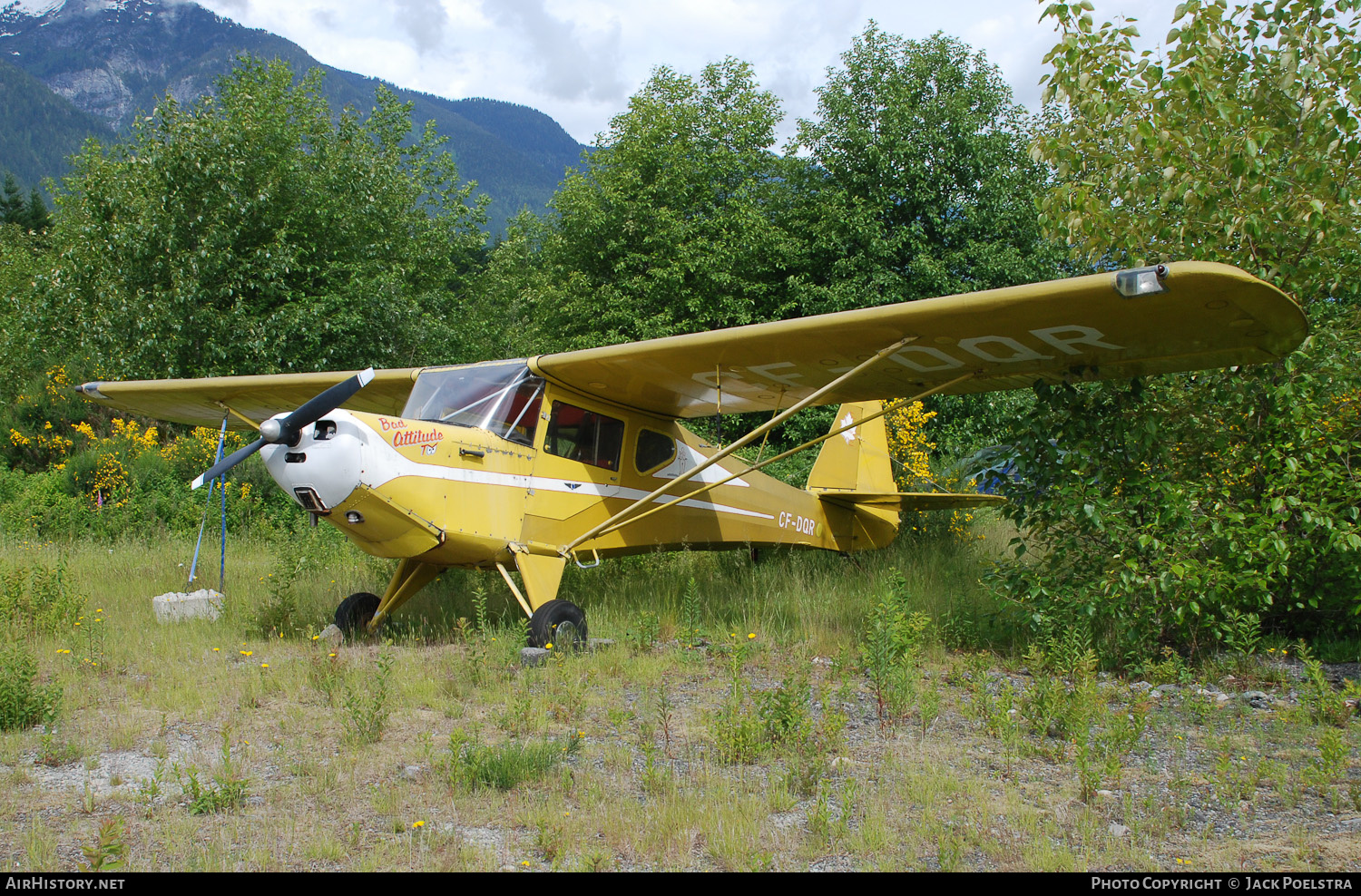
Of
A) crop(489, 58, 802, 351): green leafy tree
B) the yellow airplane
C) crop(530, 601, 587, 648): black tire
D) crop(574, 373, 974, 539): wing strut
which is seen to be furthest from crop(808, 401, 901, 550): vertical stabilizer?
crop(489, 58, 802, 351): green leafy tree

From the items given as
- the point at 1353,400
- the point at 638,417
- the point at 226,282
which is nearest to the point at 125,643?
the point at 638,417

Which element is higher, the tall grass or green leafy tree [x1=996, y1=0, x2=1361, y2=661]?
green leafy tree [x1=996, y1=0, x2=1361, y2=661]

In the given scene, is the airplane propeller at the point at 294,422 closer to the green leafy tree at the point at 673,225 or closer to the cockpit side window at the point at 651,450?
the cockpit side window at the point at 651,450

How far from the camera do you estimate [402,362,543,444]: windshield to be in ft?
22.7

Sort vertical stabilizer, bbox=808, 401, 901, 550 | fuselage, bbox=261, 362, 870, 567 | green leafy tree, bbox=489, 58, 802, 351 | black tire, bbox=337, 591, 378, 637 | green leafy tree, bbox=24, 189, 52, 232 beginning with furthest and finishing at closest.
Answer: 1. green leafy tree, bbox=24, 189, 52, 232
2. green leafy tree, bbox=489, 58, 802, 351
3. vertical stabilizer, bbox=808, 401, 901, 550
4. black tire, bbox=337, 591, 378, 637
5. fuselage, bbox=261, 362, 870, 567

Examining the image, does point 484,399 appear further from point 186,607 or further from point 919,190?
point 919,190

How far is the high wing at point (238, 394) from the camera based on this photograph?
8.89m

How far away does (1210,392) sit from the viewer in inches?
251

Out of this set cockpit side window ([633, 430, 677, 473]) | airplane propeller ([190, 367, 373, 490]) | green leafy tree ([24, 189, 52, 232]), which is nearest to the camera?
airplane propeller ([190, 367, 373, 490])

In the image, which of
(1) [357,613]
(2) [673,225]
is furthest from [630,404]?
(2) [673,225]

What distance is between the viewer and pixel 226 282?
54.6 feet

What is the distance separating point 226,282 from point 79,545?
7.28 m

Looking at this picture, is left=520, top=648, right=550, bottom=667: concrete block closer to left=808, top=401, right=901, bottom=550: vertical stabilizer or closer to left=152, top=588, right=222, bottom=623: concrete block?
left=152, top=588, right=222, bottom=623: concrete block

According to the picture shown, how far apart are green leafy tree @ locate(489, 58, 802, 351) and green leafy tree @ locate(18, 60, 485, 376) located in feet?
12.6
